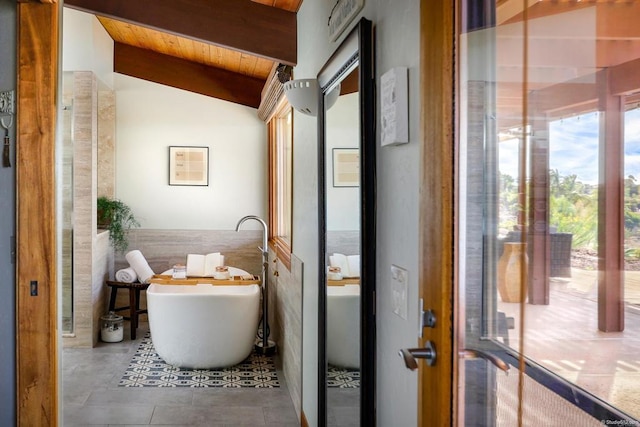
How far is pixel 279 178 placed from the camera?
18.8ft

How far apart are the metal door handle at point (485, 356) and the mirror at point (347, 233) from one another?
2.31 feet

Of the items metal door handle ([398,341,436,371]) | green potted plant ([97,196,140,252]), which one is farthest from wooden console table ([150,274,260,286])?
metal door handle ([398,341,436,371])

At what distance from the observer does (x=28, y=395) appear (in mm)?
2215

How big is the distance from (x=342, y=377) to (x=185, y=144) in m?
4.57

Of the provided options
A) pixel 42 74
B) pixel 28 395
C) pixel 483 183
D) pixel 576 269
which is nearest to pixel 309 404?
pixel 28 395

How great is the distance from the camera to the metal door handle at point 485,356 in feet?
3.34

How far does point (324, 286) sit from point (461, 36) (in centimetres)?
156

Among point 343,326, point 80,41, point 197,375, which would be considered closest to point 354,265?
point 343,326

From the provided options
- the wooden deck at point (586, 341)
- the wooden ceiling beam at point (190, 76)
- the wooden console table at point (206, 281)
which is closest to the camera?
the wooden deck at point (586, 341)

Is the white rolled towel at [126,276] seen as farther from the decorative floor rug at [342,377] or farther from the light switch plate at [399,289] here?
the light switch plate at [399,289]

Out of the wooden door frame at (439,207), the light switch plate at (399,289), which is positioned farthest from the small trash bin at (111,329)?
the wooden door frame at (439,207)

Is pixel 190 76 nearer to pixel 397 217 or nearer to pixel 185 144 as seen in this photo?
pixel 185 144

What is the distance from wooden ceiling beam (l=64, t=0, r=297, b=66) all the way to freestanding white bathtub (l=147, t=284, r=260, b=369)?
1.82m

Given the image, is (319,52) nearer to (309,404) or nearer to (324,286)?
(324,286)
